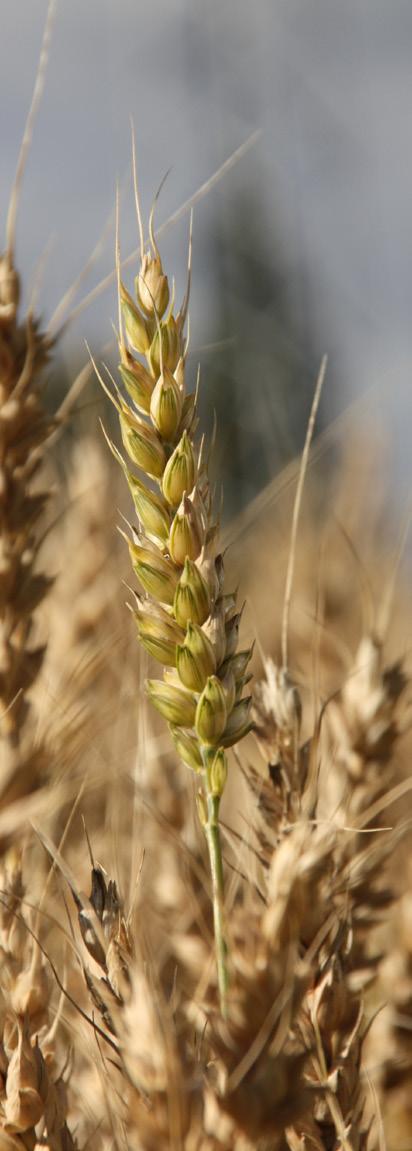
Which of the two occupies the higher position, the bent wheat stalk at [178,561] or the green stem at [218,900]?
the bent wheat stalk at [178,561]

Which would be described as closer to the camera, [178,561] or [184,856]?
[178,561]

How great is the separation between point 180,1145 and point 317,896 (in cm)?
11

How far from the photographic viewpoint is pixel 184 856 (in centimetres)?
61

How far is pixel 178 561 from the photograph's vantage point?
0.51 meters

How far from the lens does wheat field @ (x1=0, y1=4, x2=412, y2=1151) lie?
0.43 meters

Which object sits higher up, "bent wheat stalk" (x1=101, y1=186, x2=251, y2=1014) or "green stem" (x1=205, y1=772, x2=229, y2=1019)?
"bent wheat stalk" (x1=101, y1=186, x2=251, y2=1014)

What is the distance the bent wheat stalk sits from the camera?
1.59ft

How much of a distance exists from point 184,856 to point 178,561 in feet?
0.64

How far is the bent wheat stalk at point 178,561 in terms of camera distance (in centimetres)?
49

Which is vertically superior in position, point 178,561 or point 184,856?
point 178,561

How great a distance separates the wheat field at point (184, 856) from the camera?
1.40ft

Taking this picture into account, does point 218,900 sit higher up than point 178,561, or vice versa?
point 178,561

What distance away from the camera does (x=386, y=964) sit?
79 centimetres

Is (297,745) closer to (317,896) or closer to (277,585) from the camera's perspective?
(317,896)
